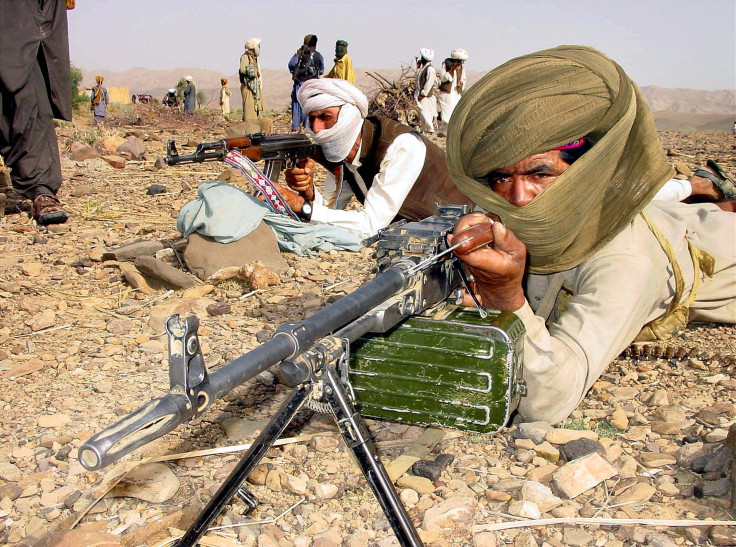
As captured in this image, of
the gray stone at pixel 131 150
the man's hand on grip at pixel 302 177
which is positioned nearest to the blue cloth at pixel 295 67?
the gray stone at pixel 131 150

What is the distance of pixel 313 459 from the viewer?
2.43 meters

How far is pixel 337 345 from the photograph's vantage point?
1646 mm

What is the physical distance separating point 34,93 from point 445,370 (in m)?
5.25

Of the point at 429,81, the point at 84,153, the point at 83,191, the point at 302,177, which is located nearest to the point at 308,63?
the point at 429,81

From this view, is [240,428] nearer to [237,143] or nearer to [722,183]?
[237,143]

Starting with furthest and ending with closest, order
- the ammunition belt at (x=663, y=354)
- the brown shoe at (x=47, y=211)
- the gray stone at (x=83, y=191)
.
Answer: the gray stone at (x=83, y=191) → the brown shoe at (x=47, y=211) → the ammunition belt at (x=663, y=354)

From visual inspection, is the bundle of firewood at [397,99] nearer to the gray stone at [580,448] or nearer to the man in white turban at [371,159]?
the man in white turban at [371,159]

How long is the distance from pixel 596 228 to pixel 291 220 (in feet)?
9.48

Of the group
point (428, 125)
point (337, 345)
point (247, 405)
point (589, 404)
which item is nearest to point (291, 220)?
point (247, 405)

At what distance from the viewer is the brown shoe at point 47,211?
5867 millimetres

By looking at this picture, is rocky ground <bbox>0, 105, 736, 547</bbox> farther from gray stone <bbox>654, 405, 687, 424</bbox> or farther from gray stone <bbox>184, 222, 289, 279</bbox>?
gray stone <bbox>184, 222, 289, 279</bbox>

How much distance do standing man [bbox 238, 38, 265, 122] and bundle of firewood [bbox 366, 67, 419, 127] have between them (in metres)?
2.63

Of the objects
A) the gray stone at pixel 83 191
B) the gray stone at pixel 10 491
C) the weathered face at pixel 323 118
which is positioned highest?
the weathered face at pixel 323 118

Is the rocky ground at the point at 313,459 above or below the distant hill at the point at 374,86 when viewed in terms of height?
above
